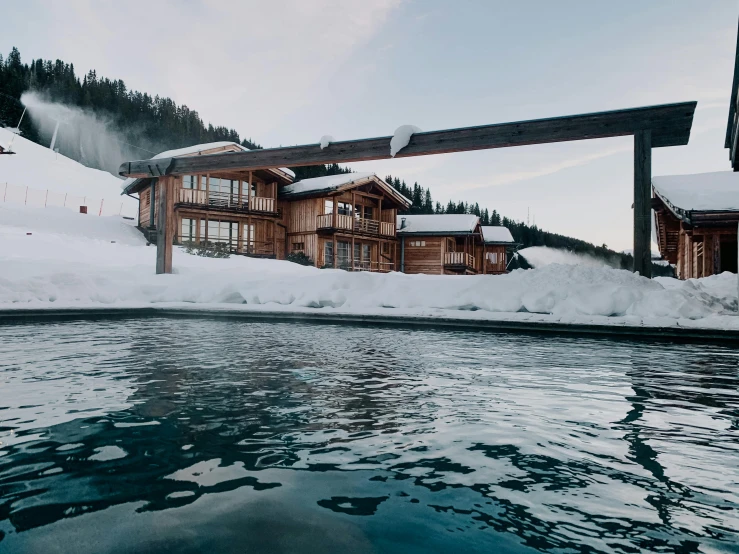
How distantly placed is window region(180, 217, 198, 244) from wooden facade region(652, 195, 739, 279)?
22.0 meters

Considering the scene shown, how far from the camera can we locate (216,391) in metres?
3.51

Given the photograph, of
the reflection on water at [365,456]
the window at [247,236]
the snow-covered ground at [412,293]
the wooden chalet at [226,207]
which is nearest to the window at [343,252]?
the wooden chalet at [226,207]

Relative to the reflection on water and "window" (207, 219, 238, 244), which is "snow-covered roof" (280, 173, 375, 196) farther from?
the reflection on water

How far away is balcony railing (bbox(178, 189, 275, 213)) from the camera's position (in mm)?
25953

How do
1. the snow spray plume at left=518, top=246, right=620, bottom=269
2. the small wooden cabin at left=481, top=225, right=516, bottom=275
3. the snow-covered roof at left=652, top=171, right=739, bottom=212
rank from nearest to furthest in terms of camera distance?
the snow-covered roof at left=652, top=171, right=739, bottom=212 → the small wooden cabin at left=481, top=225, right=516, bottom=275 → the snow spray plume at left=518, top=246, right=620, bottom=269

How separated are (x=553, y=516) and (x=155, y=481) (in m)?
1.52

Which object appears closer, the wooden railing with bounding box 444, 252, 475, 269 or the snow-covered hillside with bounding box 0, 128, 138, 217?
the wooden railing with bounding box 444, 252, 475, 269

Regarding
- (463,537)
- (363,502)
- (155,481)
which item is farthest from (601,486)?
(155,481)

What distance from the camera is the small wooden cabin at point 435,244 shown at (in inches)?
1300

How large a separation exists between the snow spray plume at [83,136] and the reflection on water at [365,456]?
74.2 m

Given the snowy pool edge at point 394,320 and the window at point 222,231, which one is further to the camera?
the window at point 222,231

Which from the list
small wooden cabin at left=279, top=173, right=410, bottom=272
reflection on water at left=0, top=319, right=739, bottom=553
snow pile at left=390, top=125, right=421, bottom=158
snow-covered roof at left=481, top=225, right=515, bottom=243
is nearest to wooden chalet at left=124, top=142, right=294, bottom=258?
small wooden cabin at left=279, top=173, right=410, bottom=272

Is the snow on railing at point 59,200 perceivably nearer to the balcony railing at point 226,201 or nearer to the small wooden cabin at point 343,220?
the balcony railing at point 226,201

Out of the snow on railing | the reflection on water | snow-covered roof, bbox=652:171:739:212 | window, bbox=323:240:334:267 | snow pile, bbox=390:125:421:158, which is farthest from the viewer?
the snow on railing
